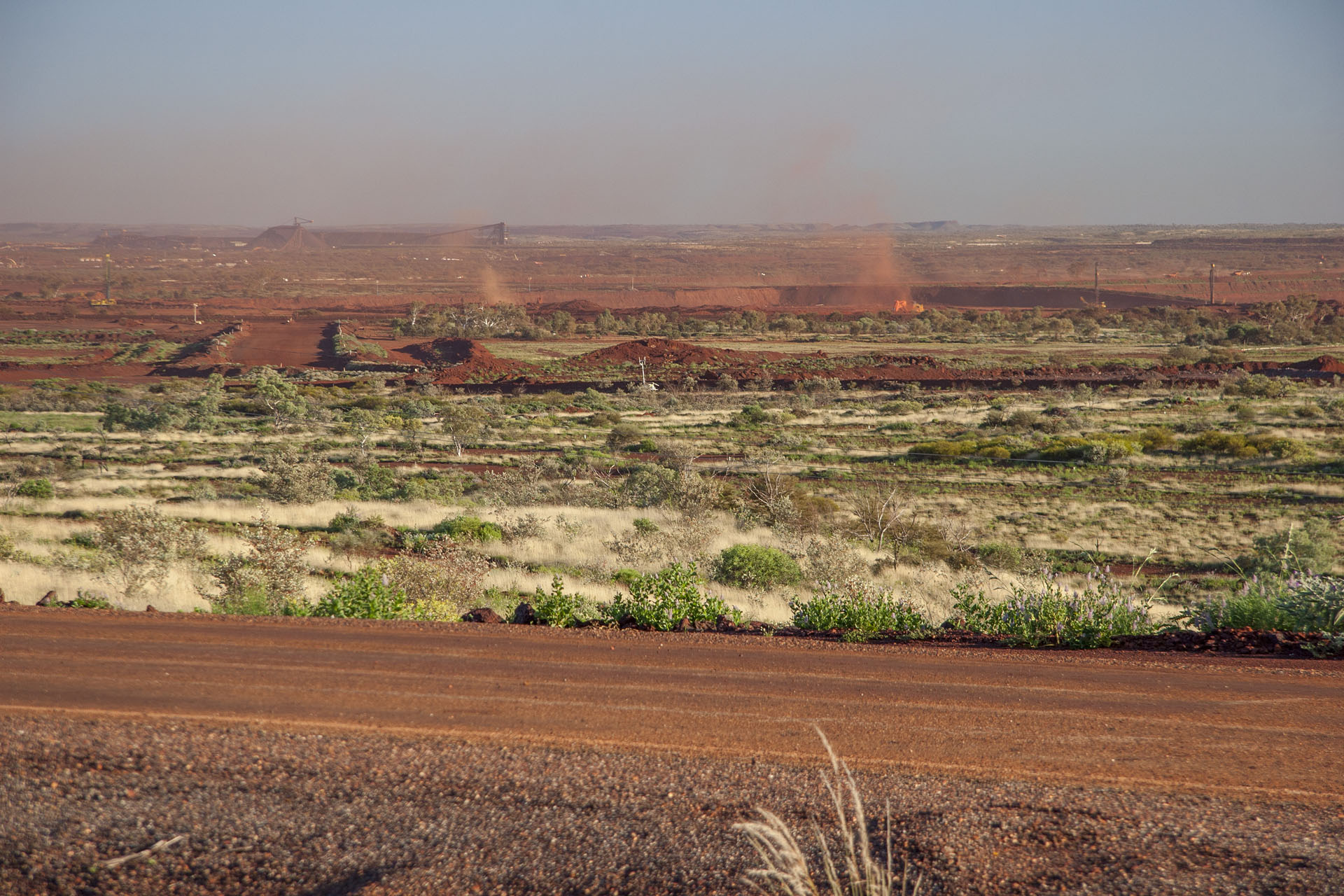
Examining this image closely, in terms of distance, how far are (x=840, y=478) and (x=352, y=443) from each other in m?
14.7

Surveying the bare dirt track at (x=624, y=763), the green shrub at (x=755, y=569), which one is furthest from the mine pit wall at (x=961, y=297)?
the bare dirt track at (x=624, y=763)

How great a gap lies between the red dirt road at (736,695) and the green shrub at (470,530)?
717cm

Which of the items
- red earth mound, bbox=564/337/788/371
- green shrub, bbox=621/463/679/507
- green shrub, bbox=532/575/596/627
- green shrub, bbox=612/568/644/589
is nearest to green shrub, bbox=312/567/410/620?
green shrub, bbox=532/575/596/627

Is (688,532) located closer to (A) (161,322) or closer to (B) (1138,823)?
(B) (1138,823)

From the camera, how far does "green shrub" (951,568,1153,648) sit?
24.1 feet

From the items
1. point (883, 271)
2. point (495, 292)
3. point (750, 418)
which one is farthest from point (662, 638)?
point (883, 271)

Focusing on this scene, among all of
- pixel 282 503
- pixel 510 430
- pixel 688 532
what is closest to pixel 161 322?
pixel 510 430

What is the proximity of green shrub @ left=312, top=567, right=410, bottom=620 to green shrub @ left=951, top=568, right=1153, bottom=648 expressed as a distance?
5.17 meters

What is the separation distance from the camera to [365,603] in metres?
8.37

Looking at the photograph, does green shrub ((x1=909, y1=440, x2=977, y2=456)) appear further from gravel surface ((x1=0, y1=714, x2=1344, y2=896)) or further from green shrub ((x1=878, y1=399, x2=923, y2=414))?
gravel surface ((x1=0, y1=714, x2=1344, y2=896))

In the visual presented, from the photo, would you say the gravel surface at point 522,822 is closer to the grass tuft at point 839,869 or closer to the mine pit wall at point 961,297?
the grass tuft at point 839,869

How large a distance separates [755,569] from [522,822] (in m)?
8.25

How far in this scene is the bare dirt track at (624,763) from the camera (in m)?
4.04

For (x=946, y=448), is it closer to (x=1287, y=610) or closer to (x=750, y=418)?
(x=750, y=418)
